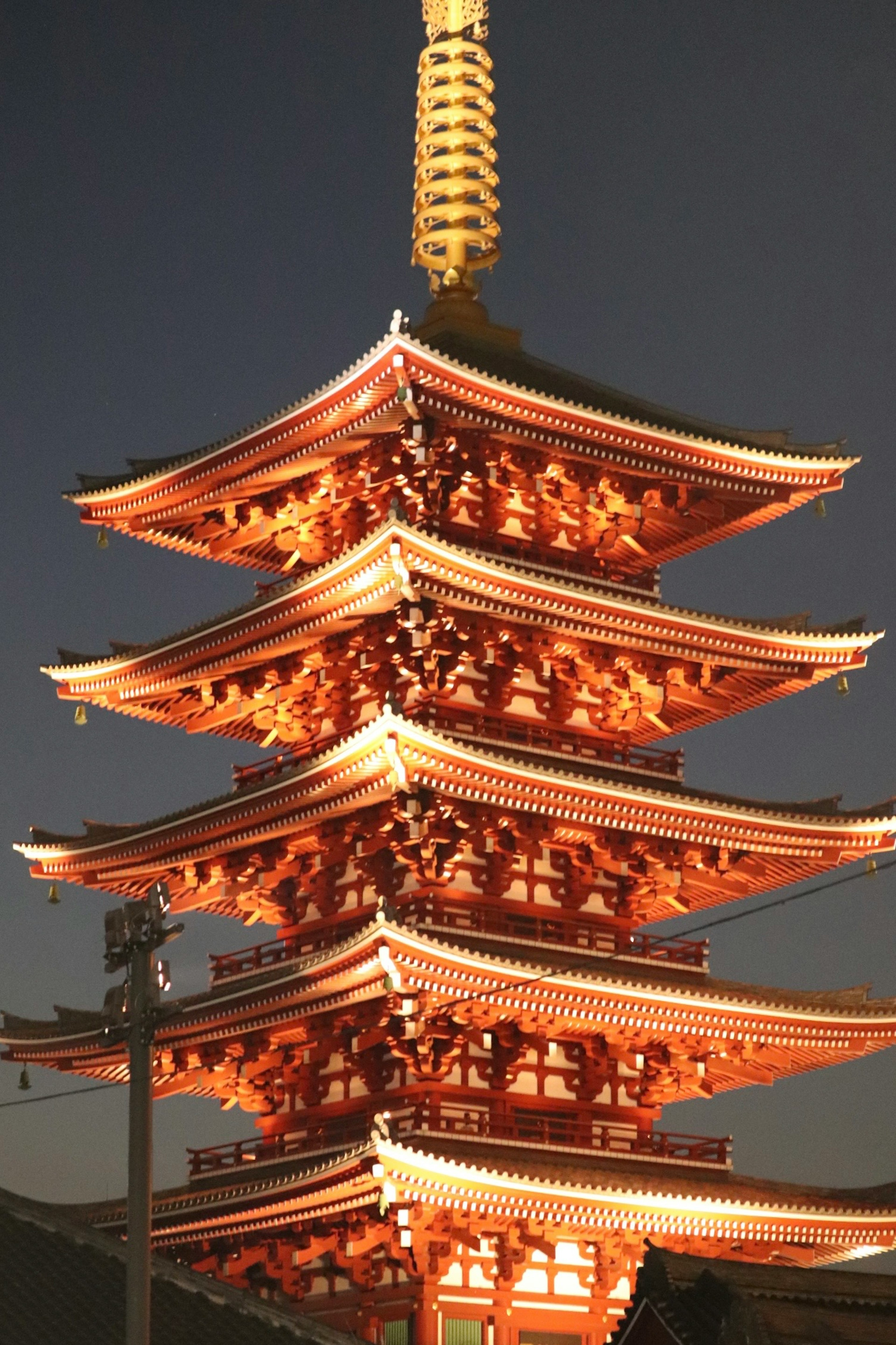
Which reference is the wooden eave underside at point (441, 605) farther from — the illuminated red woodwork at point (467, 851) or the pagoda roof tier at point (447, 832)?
the pagoda roof tier at point (447, 832)

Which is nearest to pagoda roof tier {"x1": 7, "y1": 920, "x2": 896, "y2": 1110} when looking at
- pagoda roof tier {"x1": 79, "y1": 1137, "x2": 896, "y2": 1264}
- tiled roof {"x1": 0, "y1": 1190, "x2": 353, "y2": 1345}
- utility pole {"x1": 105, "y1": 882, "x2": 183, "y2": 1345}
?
pagoda roof tier {"x1": 79, "y1": 1137, "x2": 896, "y2": 1264}

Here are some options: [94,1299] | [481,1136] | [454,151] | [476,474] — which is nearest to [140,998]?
[94,1299]

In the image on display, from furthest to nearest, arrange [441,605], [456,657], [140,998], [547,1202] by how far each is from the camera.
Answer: [456,657] < [441,605] < [547,1202] < [140,998]

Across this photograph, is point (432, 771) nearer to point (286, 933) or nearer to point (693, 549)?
point (286, 933)

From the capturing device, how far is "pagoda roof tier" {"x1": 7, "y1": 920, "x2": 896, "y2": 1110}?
37.6 meters

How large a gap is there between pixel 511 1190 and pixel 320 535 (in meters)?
13.8

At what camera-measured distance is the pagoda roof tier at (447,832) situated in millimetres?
39031

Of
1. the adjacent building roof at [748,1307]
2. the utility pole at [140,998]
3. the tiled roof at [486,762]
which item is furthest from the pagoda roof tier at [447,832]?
the adjacent building roof at [748,1307]

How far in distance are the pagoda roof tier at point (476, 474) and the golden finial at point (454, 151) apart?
2866 millimetres

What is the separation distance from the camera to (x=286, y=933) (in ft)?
139

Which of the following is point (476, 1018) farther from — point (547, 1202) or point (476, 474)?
point (476, 474)

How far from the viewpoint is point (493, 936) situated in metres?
38.8

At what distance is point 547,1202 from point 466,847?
6580mm

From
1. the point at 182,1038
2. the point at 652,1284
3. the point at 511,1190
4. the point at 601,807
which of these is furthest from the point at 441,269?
the point at 652,1284
